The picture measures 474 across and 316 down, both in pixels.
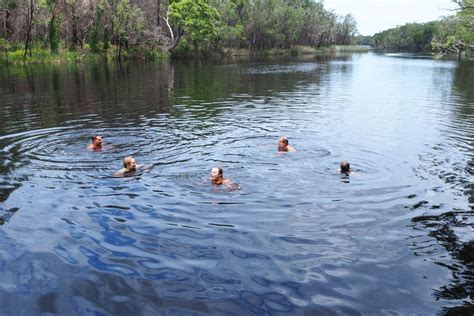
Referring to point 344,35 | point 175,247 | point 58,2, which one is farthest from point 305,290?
point 344,35

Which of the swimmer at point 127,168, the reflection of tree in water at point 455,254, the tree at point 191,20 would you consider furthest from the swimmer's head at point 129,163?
the tree at point 191,20

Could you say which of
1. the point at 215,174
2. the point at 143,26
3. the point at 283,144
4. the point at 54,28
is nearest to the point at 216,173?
the point at 215,174

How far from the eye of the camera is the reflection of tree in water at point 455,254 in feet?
25.7

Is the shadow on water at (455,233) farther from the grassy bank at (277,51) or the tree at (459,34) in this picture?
the grassy bank at (277,51)

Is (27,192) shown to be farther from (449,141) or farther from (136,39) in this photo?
(136,39)

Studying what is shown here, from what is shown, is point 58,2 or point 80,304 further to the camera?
point 58,2

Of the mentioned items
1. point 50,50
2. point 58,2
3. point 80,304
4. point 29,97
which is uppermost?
point 58,2

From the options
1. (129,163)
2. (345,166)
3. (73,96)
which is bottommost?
(345,166)

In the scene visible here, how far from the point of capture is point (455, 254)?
9555mm

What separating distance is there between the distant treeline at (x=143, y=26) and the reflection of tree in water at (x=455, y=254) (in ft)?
213

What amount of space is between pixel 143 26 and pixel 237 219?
248 feet

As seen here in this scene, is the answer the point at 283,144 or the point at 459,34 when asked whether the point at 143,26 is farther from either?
the point at 283,144

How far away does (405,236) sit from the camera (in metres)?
10.4

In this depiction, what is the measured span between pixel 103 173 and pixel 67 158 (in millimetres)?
2776
